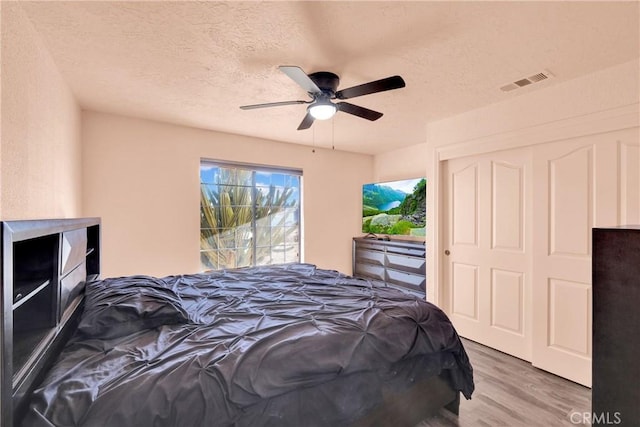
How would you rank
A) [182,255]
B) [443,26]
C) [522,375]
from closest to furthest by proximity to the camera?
1. [443,26]
2. [522,375]
3. [182,255]

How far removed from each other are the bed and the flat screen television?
7.44 feet

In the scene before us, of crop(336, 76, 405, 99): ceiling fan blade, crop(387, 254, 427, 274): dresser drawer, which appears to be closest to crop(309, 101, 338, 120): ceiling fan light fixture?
crop(336, 76, 405, 99): ceiling fan blade

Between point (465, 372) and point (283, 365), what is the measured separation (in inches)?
50.4

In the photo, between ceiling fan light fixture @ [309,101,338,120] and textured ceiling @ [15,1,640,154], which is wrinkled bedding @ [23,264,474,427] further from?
textured ceiling @ [15,1,640,154]

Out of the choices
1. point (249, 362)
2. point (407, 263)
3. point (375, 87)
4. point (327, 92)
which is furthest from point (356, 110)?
point (407, 263)

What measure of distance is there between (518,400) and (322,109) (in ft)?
8.28

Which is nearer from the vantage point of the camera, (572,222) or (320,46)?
(320,46)

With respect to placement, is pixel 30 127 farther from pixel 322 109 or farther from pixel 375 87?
pixel 375 87

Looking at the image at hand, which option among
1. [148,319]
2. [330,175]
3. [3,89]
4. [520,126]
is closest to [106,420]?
[148,319]

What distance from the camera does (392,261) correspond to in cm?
416

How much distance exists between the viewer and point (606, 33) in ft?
5.64

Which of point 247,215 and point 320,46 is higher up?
point 320,46

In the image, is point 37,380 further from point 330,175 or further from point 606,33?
point 330,175

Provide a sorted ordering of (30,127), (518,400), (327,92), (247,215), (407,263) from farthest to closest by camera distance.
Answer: (247,215)
(407,263)
(327,92)
(518,400)
(30,127)
